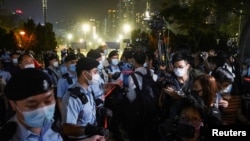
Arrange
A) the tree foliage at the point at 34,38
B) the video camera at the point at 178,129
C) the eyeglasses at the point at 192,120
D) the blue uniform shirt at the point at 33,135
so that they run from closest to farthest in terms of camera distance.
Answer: the blue uniform shirt at the point at 33,135 → the video camera at the point at 178,129 → the eyeglasses at the point at 192,120 → the tree foliage at the point at 34,38

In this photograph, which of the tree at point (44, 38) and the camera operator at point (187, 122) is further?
the tree at point (44, 38)

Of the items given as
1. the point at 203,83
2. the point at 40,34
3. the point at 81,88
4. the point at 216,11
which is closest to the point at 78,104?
the point at 81,88

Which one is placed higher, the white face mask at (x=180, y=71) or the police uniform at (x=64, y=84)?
the white face mask at (x=180, y=71)

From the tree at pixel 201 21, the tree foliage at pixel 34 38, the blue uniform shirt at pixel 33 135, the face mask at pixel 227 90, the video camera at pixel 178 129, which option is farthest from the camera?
the tree foliage at pixel 34 38

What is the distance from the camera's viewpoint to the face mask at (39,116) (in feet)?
8.75

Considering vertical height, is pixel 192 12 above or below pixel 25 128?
above

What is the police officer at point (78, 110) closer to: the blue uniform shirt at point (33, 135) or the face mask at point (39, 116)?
the blue uniform shirt at point (33, 135)

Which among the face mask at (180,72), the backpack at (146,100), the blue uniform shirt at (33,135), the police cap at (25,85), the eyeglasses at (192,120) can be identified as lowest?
the backpack at (146,100)

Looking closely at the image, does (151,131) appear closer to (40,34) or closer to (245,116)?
(245,116)

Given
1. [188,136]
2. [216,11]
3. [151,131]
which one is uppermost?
[216,11]

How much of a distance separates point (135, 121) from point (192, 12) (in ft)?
75.4

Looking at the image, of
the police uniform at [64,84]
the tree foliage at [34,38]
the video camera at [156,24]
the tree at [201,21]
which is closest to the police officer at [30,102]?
the police uniform at [64,84]

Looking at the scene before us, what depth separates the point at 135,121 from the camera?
685 cm

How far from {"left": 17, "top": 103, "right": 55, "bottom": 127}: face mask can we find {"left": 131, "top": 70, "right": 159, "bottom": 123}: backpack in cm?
398
